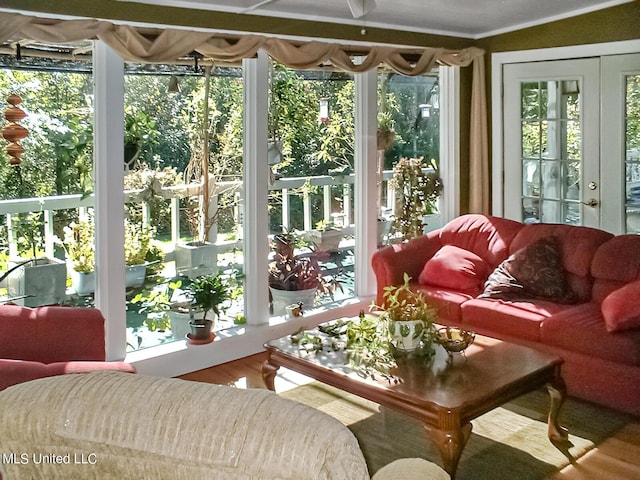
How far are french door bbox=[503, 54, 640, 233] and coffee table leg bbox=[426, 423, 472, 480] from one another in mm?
3043

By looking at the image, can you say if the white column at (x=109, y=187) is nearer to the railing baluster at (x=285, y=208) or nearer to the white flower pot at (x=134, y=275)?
the white flower pot at (x=134, y=275)

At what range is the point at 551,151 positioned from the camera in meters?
5.86

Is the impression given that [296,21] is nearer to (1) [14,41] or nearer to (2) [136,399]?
(1) [14,41]

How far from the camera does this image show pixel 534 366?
3.40 metres

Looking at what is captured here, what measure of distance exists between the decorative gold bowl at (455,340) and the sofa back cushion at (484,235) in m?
1.59

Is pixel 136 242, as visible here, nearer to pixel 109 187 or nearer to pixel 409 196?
pixel 109 187

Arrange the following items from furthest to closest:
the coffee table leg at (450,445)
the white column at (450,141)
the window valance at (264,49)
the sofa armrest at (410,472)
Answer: the white column at (450,141), the window valance at (264,49), the coffee table leg at (450,445), the sofa armrest at (410,472)

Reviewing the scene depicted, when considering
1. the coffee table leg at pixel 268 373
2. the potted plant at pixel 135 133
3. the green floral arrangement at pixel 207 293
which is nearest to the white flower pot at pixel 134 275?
the green floral arrangement at pixel 207 293

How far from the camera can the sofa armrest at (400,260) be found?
513 centimetres

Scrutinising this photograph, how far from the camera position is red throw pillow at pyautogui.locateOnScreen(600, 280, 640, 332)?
387cm

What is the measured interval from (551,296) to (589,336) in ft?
1.91

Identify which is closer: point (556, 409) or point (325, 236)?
point (556, 409)

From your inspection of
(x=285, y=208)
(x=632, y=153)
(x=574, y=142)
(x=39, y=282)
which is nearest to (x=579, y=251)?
(x=632, y=153)

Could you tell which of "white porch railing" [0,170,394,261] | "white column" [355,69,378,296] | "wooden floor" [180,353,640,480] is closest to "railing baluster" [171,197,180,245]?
"white porch railing" [0,170,394,261]
